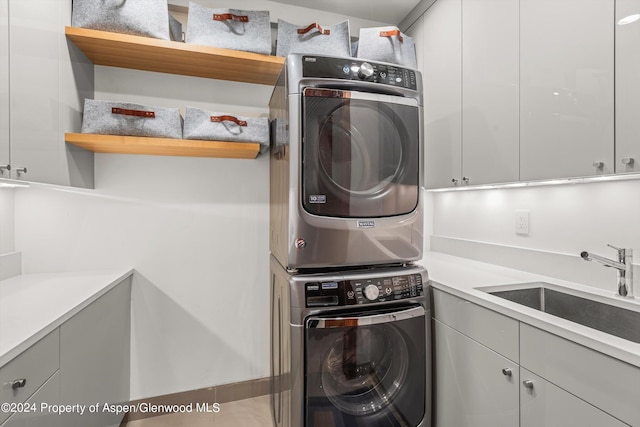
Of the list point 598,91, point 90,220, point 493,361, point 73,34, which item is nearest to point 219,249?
point 90,220

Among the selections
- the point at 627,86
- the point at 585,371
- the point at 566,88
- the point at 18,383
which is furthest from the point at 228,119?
the point at 585,371

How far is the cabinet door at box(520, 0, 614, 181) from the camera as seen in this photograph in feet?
3.85

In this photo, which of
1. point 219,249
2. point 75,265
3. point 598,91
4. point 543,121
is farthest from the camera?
point 219,249

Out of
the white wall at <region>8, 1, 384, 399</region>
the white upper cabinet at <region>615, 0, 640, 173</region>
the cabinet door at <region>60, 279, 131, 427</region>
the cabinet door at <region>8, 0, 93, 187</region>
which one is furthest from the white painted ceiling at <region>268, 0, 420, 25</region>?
the cabinet door at <region>60, 279, 131, 427</region>

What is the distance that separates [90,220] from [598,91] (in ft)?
8.35

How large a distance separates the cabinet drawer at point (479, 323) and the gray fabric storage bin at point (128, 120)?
5.41ft

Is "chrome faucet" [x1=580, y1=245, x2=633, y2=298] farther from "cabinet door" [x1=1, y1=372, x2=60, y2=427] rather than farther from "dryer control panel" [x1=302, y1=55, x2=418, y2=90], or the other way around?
"cabinet door" [x1=1, y1=372, x2=60, y2=427]

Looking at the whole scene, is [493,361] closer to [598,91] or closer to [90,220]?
[598,91]

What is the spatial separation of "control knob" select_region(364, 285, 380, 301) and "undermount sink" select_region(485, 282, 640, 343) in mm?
504

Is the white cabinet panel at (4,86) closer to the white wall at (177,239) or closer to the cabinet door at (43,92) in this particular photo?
the cabinet door at (43,92)

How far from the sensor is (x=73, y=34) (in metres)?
1.59

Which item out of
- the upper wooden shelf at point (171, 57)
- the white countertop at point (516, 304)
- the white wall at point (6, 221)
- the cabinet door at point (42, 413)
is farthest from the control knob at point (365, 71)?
the white wall at point (6, 221)

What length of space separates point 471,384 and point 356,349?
50cm

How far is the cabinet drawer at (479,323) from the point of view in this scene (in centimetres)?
121
